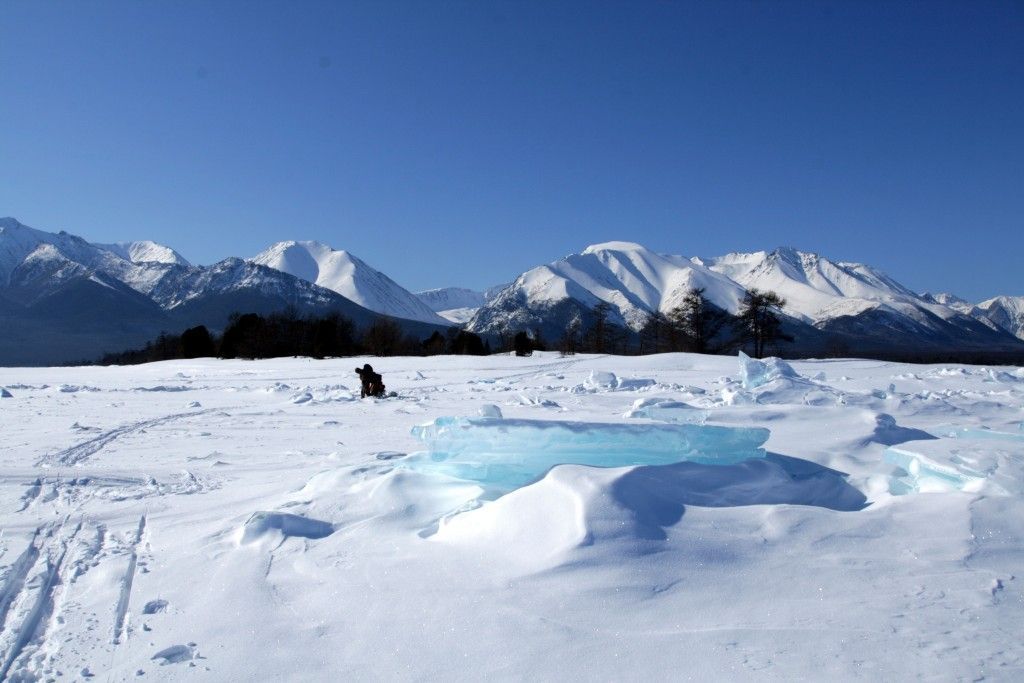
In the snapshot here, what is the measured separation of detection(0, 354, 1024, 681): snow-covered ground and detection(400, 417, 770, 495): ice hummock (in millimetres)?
25

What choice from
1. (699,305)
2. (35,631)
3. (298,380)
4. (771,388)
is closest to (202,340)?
(298,380)

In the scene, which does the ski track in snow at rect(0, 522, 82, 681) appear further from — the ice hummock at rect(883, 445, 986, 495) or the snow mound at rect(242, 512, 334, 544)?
the ice hummock at rect(883, 445, 986, 495)

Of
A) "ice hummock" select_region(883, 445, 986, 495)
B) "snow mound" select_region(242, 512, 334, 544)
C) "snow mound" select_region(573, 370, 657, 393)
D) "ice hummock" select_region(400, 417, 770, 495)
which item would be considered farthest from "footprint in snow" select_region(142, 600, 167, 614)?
"snow mound" select_region(573, 370, 657, 393)

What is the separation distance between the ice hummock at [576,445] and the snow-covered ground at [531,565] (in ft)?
0.08

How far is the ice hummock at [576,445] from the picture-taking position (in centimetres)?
534

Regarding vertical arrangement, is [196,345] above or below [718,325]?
below

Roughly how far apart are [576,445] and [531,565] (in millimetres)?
2121

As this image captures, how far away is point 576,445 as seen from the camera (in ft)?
18.2

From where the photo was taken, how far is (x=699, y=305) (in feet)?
152

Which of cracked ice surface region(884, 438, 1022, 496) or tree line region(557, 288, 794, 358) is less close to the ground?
tree line region(557, 288, 794, 358)

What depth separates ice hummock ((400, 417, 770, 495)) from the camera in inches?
210

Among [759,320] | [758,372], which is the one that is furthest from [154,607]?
[759,320]

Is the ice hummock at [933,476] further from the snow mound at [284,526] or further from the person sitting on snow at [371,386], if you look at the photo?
the person sitting on snow at [371,386]

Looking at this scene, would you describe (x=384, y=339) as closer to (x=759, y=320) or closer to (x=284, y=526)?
(x=759, y=320)
